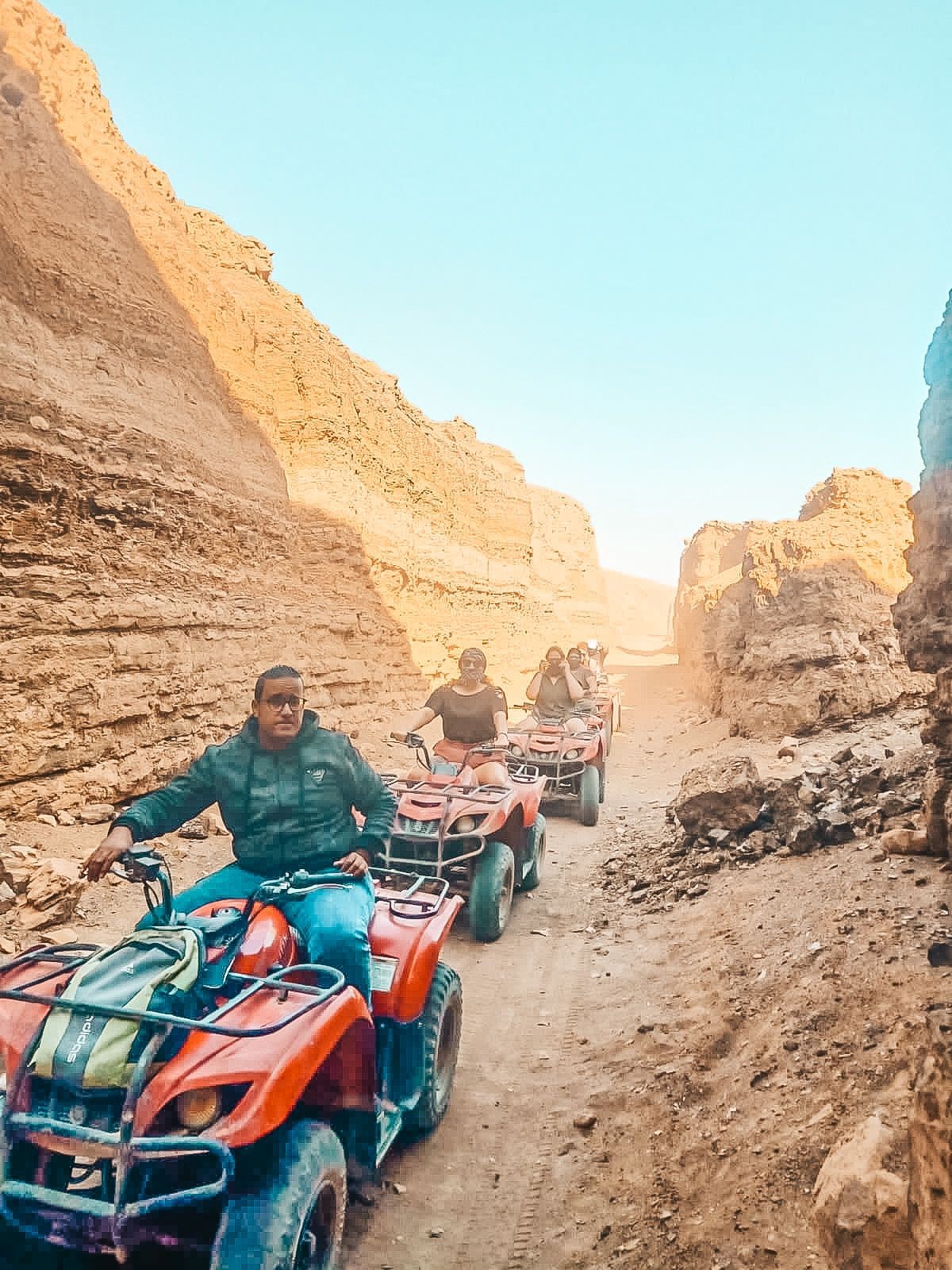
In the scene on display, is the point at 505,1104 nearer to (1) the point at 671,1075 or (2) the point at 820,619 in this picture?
(1) the point at 671,1075

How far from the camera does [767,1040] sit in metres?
3.48

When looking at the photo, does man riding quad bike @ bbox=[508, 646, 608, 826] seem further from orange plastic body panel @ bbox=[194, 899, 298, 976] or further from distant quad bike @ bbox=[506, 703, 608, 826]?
orange plastic body panel @ bbox=[194, 899, 298, 976]

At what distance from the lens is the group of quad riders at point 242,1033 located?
183 centimetres

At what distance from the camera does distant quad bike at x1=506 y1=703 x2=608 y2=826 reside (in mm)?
9320

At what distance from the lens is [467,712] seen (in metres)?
Answer: 6.91

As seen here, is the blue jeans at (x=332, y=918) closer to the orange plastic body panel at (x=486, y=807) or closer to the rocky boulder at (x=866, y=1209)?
the rocky boulder at (x=866, y=1209)

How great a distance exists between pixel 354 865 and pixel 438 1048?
1014 millimetres

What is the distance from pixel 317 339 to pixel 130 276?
5.69 meters

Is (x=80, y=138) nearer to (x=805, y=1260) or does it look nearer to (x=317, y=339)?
(x=317, y=339)

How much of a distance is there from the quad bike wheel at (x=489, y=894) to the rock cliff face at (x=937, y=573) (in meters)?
2.77

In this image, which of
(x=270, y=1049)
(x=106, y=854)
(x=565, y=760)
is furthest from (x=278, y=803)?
(x=565, y=760)

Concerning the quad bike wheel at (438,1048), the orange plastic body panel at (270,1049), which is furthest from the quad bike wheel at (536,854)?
the orange plastic body panel at (270,1049)

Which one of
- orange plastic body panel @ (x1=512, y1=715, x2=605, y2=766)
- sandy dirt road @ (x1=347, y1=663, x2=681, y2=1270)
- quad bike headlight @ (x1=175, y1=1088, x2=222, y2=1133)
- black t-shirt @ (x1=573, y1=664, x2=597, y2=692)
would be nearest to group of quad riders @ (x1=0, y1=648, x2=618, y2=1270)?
quad bike headlight @ (x1=175, y1=1088, x2=222, y2=1133)

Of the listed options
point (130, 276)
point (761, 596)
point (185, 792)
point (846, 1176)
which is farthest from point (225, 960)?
point (761, 596)
